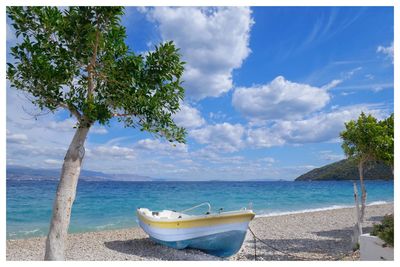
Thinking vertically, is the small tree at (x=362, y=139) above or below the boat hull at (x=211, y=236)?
above

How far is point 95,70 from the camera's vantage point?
5.29 m

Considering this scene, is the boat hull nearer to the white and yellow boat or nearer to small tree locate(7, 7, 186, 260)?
the white and yellow boat

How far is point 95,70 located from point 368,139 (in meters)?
5.83

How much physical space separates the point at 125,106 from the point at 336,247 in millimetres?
6726

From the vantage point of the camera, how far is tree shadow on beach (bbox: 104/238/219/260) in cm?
794

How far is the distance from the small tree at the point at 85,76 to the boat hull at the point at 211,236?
2928 millimetres

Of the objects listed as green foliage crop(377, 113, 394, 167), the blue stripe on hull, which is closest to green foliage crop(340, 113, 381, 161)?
green foliage crop(377, 113, 394, 167)

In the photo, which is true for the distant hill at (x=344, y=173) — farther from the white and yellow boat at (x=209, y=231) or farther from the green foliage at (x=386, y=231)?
the green foliage at (x=386, y=231)

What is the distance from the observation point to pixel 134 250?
8797 mm

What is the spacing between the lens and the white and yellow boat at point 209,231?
7.66 meters

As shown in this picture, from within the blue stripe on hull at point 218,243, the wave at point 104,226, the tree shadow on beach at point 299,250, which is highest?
the blue stripe on hull at point 218,243

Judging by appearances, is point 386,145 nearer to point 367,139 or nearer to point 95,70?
point 367,139

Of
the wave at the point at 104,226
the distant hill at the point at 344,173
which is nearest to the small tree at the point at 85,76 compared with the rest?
the wave at the point at 104,226

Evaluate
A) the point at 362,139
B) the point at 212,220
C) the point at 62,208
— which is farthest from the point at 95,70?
the point at 362,139
